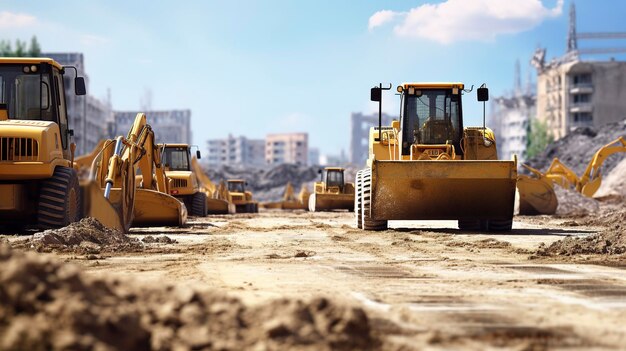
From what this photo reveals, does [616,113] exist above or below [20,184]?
above

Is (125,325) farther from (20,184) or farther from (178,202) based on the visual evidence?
(178,202)

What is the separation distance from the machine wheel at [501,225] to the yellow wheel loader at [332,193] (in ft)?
78.0

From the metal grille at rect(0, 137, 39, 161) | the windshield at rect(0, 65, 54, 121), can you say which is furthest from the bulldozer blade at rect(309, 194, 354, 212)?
the metal grille at rect(0, 137, 39, 161)

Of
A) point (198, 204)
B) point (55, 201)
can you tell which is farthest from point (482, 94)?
point (198, 204)

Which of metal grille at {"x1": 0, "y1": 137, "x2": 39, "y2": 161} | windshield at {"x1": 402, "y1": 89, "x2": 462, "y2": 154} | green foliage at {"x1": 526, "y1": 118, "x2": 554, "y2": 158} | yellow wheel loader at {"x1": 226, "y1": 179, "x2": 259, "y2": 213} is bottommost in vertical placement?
yellow wheel loader at {"x1": 226, "y1": 179, "x2": 259, "y2": 213}

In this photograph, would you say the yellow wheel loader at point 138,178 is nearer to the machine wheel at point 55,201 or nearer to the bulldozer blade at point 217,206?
the machine wheel at point 55,201

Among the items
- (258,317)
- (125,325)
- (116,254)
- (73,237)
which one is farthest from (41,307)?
(73,237)

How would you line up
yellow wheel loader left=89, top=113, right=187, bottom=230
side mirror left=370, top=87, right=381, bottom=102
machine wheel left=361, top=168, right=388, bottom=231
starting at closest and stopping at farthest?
yellow wheel loader left=89, top=113, right=187, bottom=230
machine wheel left=361, top=168, right=388, bottom=231
side mirror left=370, top=87, right=381, bottom=102

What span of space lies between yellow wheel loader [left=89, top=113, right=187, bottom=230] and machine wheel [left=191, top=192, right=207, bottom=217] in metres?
5.51

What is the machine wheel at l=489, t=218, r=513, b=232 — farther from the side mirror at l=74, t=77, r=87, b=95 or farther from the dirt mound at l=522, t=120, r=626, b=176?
the dirt mound at l=522, t=120, r=626, b=176

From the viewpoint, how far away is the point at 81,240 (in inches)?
500

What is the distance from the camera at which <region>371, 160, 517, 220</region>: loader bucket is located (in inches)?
679

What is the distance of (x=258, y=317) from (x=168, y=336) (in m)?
0.55

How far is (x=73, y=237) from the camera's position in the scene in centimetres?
1258
